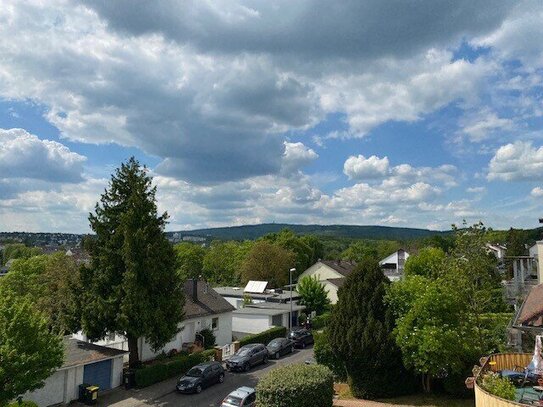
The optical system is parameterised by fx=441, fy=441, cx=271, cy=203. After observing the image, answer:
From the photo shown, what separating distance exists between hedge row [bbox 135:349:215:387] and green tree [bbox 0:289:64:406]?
764cm

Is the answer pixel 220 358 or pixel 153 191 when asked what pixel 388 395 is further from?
pixel 153 191

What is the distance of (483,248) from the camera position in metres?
24.5

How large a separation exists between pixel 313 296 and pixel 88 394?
30117 mm

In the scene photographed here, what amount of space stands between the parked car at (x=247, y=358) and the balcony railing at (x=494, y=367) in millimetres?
19085

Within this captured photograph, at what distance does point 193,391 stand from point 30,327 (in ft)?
33.7

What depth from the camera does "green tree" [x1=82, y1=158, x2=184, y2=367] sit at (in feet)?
82.8

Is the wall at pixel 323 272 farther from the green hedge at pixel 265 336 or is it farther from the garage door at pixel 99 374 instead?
the garage door at pixel 99 374

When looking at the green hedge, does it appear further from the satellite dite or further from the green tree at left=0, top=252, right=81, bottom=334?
the green tree at left=0, top=252, right=81, bottom=334

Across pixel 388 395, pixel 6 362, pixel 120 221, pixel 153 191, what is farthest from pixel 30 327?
pixel 388 395

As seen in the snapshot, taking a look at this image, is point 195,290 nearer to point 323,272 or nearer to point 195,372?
point 195,372

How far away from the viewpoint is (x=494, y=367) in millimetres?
13727

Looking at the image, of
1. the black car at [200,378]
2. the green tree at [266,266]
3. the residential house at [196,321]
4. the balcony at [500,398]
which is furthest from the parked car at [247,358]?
the green tree at [266,266]

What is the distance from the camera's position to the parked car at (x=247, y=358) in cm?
2973

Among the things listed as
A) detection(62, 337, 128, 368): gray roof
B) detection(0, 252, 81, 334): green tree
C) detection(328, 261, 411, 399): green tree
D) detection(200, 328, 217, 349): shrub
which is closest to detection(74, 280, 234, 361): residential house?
detection(200, 328, 217, 349): shrub
